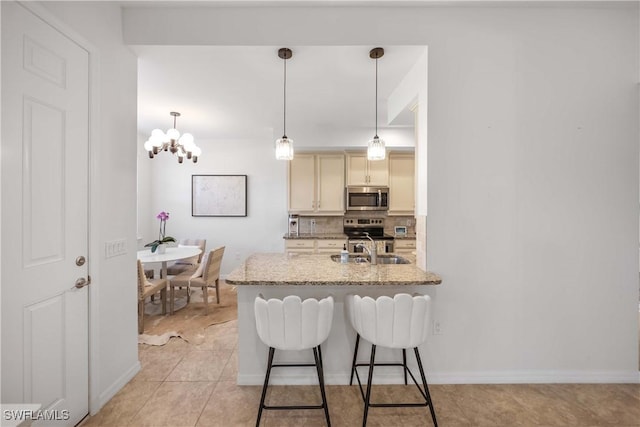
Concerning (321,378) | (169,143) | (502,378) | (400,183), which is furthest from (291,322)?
(400,183)

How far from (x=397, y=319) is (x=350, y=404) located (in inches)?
28.8

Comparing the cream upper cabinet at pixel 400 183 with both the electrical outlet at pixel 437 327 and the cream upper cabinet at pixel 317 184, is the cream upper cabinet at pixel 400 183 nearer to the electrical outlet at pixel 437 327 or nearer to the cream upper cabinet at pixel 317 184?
the cream upper cabinet at pixel 317 184

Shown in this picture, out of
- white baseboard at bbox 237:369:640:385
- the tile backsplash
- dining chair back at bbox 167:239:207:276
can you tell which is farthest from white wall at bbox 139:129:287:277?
white baseboard at bbox 237:369:640:385

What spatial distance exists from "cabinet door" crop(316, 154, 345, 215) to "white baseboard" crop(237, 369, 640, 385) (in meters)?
2.74

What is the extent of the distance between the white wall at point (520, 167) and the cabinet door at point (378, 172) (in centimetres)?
245

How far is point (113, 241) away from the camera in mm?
1925

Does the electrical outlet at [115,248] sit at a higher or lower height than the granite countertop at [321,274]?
higher

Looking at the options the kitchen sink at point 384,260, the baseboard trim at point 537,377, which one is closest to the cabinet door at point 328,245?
the kitchen sink at point 384,260

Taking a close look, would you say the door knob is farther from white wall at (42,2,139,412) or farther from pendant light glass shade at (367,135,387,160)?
pendant light glass shade at (367,135,387,160)

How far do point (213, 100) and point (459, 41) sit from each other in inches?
98.7

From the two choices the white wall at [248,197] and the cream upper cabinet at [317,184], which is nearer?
the cream upper cabinet at [317,184]

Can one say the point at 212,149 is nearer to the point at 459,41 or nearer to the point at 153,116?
the point at 153,116

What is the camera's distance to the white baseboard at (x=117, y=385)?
6.04ft

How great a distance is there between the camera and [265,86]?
2820mm
